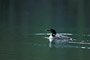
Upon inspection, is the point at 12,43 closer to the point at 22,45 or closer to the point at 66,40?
the point at 22,45

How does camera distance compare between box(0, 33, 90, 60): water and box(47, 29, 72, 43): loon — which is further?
box(47, 29, 72, 43): loon

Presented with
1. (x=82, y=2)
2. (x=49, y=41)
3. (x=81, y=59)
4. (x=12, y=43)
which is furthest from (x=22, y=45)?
(x=82, y=2)

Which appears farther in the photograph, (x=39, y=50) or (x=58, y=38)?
(x=58, y=38)

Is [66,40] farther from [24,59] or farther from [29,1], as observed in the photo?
[29,1]

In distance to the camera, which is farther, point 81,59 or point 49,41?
point 49,41

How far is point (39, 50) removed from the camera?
2802 cm

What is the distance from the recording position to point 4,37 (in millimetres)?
34156

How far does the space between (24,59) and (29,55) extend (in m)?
1.67

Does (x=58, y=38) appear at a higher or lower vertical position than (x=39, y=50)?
higher

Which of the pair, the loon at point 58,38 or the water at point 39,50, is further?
the loon at point 58,38

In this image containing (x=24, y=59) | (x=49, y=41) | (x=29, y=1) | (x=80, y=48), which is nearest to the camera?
(x=24, y=59)

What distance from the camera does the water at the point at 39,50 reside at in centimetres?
2553

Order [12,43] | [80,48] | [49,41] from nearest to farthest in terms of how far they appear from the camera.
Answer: [80,48], [12,43], [49,41]

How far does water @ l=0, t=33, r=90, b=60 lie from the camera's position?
83.8ft
